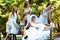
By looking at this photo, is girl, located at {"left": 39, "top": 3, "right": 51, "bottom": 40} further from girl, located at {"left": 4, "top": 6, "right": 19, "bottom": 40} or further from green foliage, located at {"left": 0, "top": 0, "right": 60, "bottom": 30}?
girl, located at {"left": 4, "top": 6, "right": 19, "bottom": 40}

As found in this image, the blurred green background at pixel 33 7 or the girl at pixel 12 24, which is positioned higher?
the blurred green background at pixel 33 7

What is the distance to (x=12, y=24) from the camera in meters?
2.69

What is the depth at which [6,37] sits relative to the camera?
2699 millimetres

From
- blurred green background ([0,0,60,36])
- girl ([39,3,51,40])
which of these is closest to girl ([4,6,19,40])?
blurred green background ([0,0,60,36])

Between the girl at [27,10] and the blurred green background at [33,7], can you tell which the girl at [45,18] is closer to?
the blurred green background at [33,7]

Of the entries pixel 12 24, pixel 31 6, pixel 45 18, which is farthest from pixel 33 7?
pixel 12 24

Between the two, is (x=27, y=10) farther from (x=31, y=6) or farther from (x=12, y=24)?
(x=12, y=24)

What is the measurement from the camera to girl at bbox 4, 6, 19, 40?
2672 millimetres

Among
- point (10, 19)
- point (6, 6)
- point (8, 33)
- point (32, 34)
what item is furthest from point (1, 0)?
point (32, 34)

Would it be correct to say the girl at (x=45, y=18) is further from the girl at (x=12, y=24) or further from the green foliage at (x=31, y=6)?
the girl at (x=12, y=24)

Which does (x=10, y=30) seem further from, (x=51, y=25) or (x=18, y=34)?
(x=51, y=25)

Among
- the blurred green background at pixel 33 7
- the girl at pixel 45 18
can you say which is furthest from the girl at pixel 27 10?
the girl at pixel 45 18

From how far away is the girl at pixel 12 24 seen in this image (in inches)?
105

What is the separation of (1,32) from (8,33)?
0.35ft
